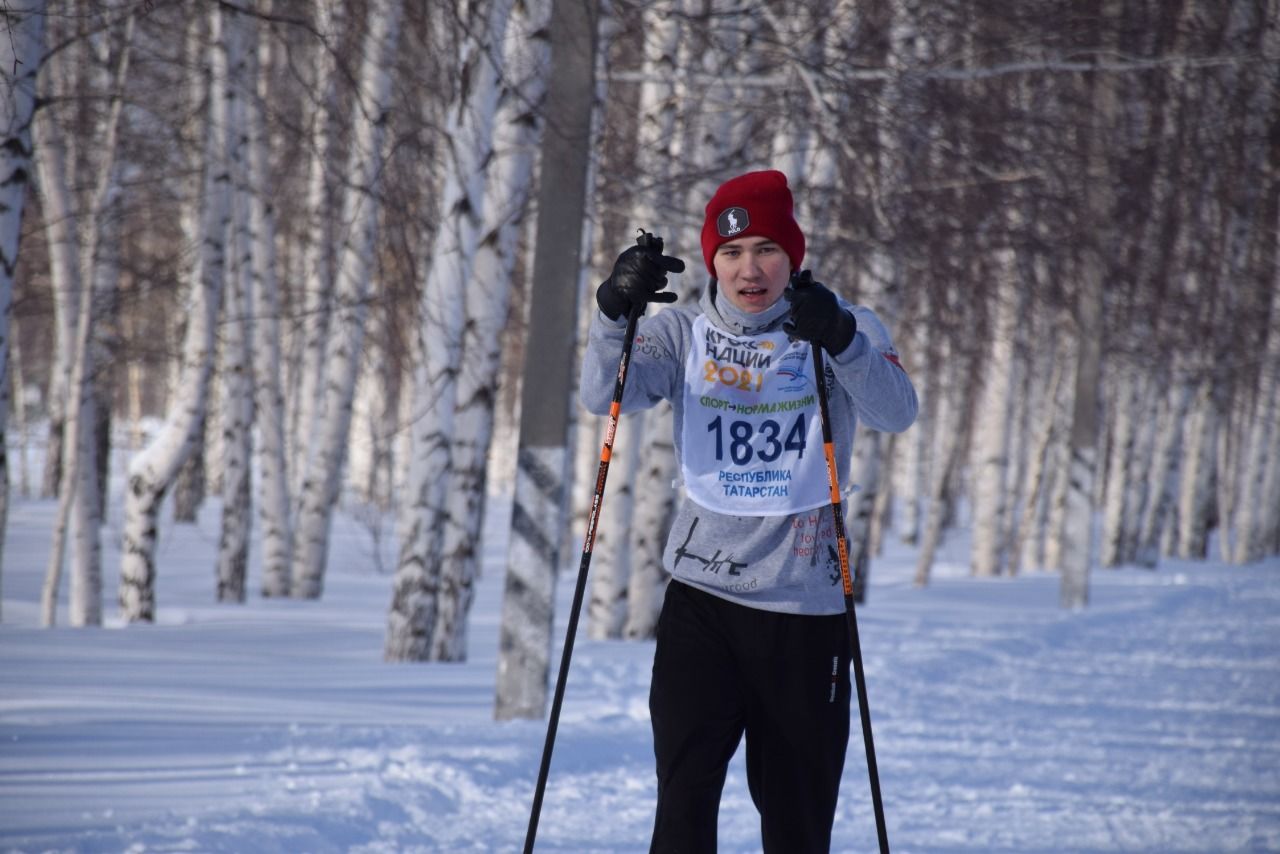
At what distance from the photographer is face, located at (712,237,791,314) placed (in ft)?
10.5

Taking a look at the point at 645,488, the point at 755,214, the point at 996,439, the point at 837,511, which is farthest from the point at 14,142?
the point at 996,439

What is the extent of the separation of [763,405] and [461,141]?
5.78 meters

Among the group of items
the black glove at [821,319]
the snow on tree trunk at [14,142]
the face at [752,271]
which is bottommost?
the black glove at [821,319]

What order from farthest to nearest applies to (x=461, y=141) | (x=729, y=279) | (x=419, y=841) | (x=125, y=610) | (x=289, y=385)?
(x=289, y=385)
(x=125, y=610)
(x=461, y=141)
(x=419, y=841)
(x=729, y=279)

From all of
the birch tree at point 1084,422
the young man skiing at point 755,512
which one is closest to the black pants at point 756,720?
the young man skiing at point 755,512

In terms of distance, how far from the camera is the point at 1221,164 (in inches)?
461

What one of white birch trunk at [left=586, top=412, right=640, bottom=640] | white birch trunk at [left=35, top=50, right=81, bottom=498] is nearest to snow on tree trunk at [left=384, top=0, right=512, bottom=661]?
white birch trunk at [left=586, top=412, right=640, bottom=640]

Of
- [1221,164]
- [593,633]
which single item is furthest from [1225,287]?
[593,633]

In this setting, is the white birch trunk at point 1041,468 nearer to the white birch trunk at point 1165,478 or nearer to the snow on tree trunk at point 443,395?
the white birch trunk at point 1165,478

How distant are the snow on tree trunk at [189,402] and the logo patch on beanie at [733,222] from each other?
27.2ft

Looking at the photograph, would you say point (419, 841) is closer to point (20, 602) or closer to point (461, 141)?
point (461, 141)

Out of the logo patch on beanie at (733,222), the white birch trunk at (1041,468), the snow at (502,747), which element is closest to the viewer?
the logo patch on beanie at (733,222)

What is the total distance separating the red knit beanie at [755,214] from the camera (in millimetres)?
3188

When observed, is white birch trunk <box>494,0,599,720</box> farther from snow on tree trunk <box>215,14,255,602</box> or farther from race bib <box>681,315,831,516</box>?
snow on tree trunk <box>215,14,255,602</box>
